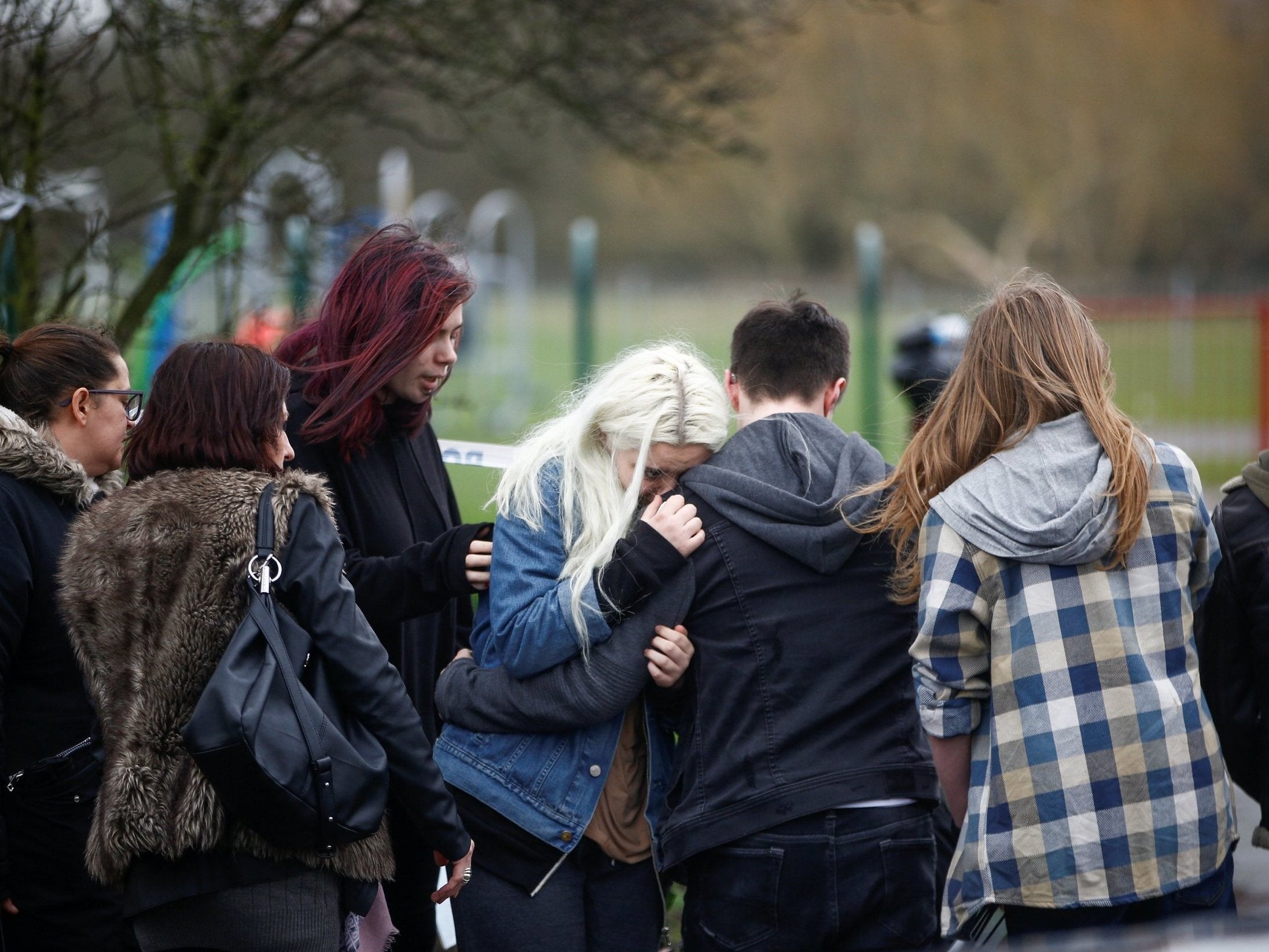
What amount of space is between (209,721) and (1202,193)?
2957 cm

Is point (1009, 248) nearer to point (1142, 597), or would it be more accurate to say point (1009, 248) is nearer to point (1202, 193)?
point (1202, 193)

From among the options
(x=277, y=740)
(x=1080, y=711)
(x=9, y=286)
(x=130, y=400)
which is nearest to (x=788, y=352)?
(x=1080, y=711)

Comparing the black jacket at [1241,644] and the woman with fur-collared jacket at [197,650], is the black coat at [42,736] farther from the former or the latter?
the black jacket at [1241,644]

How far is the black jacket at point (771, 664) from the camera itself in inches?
96.3

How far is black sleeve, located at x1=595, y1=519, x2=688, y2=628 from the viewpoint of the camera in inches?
95.2

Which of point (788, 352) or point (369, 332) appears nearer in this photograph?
point (788, 352)

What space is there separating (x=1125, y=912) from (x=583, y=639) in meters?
1.09

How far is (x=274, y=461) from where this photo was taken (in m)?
2.42

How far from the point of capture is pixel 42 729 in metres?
2.61

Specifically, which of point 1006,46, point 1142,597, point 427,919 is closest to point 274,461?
point 427,919

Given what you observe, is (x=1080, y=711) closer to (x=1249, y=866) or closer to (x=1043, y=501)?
(x=1043, y=501)

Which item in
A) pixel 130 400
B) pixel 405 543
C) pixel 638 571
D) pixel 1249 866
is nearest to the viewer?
pixel 638 571

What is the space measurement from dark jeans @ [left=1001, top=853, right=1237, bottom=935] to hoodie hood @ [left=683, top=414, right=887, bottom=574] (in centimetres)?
72

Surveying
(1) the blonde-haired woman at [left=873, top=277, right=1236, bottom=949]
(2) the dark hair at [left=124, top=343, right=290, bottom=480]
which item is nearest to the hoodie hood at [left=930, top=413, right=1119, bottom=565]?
(1) the blonde-haired woman at [left=873, top=277, right=1236, bottom=949]
